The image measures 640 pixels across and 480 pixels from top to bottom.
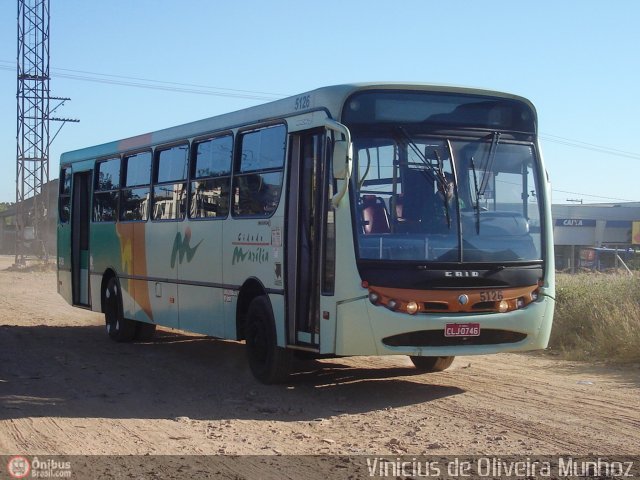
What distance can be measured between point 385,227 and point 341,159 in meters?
0.86

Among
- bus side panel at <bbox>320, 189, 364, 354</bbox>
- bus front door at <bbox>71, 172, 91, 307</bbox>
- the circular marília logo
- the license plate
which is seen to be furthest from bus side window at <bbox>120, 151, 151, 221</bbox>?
the circular marília logo

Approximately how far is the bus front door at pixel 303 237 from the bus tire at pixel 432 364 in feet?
7.48

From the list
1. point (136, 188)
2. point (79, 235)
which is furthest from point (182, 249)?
point (79, 235)

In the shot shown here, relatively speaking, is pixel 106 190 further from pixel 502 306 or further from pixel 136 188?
pixel 502 306

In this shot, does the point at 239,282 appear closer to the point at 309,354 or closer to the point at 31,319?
the point at 309,354

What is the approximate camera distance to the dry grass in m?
12.6

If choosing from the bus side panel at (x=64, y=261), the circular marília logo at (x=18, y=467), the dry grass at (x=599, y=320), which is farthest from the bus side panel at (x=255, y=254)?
the bus side panel at (x=64, y=261)

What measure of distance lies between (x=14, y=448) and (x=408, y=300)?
3903mm

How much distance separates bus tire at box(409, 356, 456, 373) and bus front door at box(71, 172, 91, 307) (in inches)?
321

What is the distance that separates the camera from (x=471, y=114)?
955cm

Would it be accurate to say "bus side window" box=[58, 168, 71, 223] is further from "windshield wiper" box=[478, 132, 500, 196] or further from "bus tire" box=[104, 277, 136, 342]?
"windshield wiper" box=[478, 132, 500, 196]

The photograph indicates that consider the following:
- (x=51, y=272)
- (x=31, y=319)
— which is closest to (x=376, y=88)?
(x=31, y=319)

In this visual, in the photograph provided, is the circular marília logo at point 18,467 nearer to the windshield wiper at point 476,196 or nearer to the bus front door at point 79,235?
the windshield wiper at point 476,196

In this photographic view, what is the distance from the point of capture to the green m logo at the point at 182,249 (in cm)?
1260
